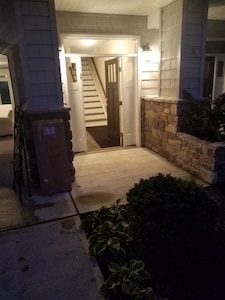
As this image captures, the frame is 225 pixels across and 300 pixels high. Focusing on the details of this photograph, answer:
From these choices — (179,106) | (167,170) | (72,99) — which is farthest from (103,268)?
(72,99)

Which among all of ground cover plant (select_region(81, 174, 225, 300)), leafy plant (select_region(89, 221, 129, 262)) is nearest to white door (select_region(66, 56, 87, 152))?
leafy plant (select_region(89, 221, 129, 262))

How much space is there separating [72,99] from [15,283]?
372 cm

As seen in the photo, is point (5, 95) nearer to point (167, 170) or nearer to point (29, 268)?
point (167, 170)

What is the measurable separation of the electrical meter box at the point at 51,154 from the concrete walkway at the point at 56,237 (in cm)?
18

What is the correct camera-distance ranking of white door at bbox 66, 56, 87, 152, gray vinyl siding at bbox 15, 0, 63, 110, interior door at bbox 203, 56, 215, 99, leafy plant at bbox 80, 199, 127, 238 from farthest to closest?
interior door at bbox 203, 56, 215, 99
white door at bbox 66, 56, 87, 152
gray vinyl siding at bbox 15, 0, 63, 110
leafy plant at bbox 80, 199, 127, 238

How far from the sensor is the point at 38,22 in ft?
10.2

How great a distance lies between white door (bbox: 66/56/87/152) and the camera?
4.79 meters

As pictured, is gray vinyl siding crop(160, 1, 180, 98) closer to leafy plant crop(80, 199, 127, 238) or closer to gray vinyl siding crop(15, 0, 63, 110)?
gray vinyl siding crop(15, 0, 63, 110)

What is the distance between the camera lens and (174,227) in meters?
1.92

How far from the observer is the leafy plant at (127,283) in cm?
163

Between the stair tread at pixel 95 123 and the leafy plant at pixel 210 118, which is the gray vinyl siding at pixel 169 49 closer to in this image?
the leafy plant at pixel 210 118

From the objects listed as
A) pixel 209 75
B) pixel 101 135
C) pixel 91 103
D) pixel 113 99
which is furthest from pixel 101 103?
pixel 209 75

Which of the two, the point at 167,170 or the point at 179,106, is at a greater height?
the point at 179,106

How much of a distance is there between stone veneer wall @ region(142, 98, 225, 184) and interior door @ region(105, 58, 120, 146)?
2.11ft
